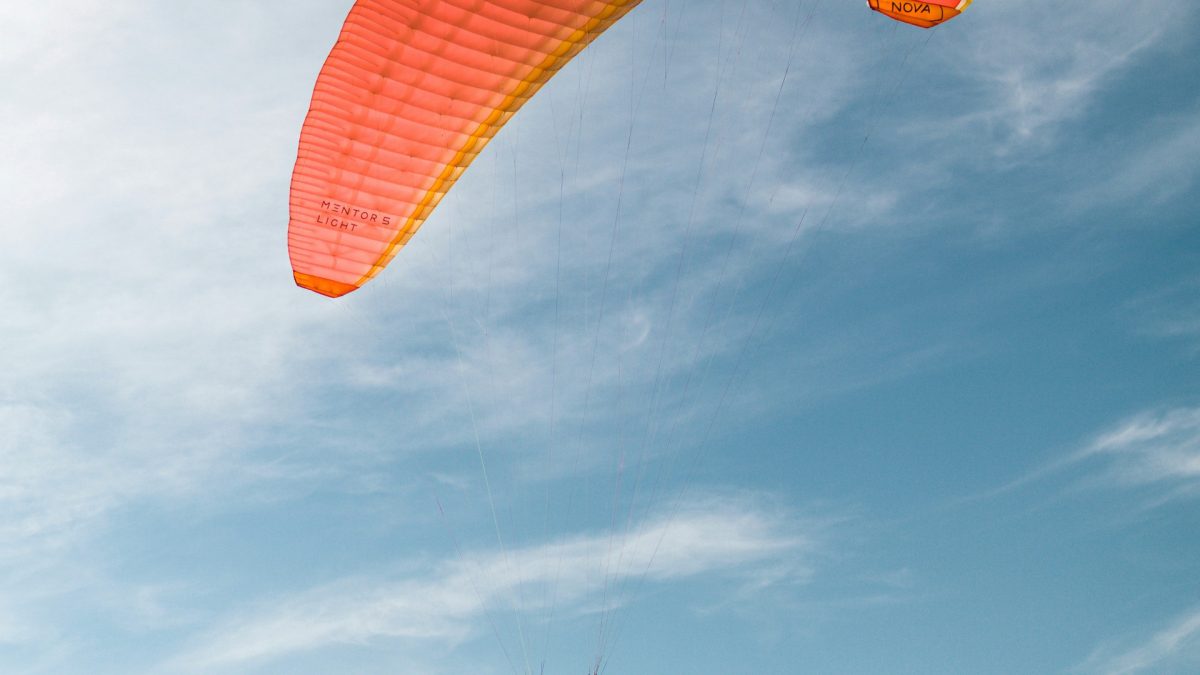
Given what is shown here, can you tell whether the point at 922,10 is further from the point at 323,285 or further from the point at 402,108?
the point at 323,285

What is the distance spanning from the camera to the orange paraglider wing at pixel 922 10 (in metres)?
13.8

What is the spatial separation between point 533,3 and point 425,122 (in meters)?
2.36

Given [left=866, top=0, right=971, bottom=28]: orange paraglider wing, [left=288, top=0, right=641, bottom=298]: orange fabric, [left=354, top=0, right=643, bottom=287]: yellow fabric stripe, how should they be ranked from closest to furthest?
[left=866, top=0, right=971, bottom=28]: orange paraglider wing
[left=288, top=0, right=641, bottom=298]: orange fabric
[left=354, top=0, right=643, bottom=287]: yellow fabric stripe

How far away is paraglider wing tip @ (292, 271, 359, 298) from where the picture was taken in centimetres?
1717

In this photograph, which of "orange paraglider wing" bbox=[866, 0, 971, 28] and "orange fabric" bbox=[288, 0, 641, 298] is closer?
"orange paraglider wing" bbox=[866, 0, 971, 28]

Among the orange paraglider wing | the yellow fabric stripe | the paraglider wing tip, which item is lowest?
the orange paraglider wing

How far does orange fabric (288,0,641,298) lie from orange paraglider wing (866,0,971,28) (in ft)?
13.0

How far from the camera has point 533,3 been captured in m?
16.3

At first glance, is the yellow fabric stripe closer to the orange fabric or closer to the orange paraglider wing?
the orange fabric

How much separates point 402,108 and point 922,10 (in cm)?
725

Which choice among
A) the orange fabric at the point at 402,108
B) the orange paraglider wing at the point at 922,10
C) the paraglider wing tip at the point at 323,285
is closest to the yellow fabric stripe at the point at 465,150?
the orange fabric at the point at 402,108

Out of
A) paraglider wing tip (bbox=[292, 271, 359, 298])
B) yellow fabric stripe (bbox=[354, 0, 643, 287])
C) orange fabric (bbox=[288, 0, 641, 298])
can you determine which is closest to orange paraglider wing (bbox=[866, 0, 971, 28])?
orange fabric (bbox=[288, 0, 641, 298])

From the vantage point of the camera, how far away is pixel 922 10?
45.5ft

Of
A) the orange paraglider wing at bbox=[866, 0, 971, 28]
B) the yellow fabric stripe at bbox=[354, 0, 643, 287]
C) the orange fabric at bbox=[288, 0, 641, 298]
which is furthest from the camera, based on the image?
the yellow fabric stripe at bbox=[354, 0, 643, 287]
